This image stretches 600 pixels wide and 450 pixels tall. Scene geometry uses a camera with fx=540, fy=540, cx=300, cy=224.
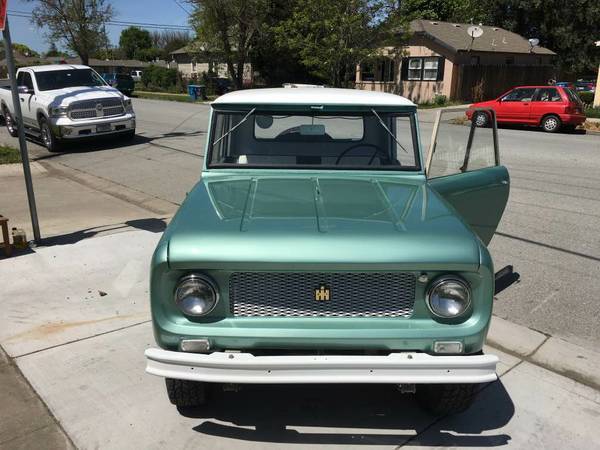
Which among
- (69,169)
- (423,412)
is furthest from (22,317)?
(69,169)

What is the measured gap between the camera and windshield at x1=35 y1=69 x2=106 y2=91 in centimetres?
1338

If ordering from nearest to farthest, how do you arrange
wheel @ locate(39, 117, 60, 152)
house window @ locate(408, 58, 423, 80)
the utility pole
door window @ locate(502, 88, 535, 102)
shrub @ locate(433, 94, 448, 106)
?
the utility pole < wheel @ locate(39, 117, 60, 152) < door window @ locate(502, 88, 535, 102) < shrub @ locate(433, 94, 448, 106) < house window @ locate(408, 58, 423, 80)

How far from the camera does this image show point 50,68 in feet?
44.4

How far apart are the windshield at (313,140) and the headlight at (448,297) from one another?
52.0 inches

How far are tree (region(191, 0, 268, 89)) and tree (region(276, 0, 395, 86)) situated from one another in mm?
5300

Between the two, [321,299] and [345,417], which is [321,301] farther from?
[345,417]

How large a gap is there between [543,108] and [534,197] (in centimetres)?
1074

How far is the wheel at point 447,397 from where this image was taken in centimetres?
294

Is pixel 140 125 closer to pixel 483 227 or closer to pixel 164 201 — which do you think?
pixel 164 201

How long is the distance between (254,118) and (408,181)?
1.17 metres

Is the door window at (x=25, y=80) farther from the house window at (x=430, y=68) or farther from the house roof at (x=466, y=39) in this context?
the house window at (x=430, y=68)

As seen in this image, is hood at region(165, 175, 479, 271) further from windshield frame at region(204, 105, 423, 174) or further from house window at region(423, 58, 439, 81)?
house window at region(423, 58, 439, 81)

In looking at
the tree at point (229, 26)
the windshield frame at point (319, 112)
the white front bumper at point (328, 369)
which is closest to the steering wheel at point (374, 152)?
the windshield frame at point (319, 112)

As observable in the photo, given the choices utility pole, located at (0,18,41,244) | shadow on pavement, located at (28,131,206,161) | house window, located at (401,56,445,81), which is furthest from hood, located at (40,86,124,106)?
house window, located at (401,56,445,81)
